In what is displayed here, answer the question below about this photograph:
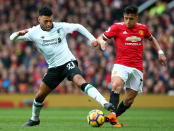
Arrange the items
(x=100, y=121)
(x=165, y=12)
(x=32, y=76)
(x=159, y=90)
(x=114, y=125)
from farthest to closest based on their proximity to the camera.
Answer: (x=165, y=12) < (x=32, y=76) < (x=159, y=90) < (x=114, y=125) < (x=100, y=121)

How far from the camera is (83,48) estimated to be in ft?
65.0

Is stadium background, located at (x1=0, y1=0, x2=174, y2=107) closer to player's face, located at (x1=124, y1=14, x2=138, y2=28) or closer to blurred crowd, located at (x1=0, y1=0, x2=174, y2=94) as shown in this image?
blurred crowd, located at (x1=0, y1=0, x2=174, y2=94)

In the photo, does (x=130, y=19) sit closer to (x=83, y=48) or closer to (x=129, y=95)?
(x=129, y=95)

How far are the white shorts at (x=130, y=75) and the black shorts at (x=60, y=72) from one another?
0.97 m

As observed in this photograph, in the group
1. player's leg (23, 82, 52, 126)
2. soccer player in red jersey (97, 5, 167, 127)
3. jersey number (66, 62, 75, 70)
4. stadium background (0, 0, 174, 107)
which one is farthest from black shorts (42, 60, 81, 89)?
stadium background (0, 0, 174, 107)

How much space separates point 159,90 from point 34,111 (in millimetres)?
9849

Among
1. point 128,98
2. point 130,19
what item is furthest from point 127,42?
point 128,98

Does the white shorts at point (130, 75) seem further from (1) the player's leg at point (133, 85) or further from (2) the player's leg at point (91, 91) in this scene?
(2) the player's leg at point (91, 91)

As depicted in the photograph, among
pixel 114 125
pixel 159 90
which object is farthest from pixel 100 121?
pixel 159 90

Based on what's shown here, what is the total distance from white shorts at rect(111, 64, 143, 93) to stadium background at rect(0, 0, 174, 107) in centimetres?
870

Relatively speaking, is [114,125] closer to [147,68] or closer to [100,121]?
[100,121]

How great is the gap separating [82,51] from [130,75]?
410 inches

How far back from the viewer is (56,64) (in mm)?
8742

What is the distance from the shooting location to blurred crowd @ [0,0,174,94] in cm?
1851
